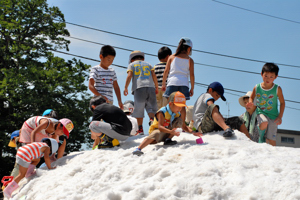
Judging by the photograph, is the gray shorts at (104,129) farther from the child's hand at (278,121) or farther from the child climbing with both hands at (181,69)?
the child's hand at (278,121)

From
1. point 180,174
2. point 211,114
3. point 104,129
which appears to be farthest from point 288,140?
point 180,174

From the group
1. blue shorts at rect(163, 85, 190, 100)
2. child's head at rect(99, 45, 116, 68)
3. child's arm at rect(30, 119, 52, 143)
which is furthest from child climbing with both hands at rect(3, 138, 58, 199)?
blue shorts at rect(163, 85, 190, 100)

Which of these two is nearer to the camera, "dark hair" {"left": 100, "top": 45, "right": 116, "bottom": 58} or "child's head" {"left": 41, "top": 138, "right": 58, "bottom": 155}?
"child's head" {"left": 41, "top": 138, "right": 58, "bottom": 155}

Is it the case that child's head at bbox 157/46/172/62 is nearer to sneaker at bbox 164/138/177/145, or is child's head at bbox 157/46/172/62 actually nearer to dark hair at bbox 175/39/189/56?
dark hair at bbox 175/39/189/56

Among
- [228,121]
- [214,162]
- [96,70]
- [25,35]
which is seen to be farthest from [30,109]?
[214,162]

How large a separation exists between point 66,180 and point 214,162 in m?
2.05

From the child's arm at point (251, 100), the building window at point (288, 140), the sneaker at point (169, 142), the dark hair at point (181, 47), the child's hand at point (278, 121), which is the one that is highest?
the dark hair at point (181, 47)

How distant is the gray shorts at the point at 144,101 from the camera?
22.9 feet

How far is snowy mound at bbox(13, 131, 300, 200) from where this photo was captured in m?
3.56

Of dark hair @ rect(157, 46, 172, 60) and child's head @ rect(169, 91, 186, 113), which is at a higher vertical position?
dark hair @ rect(157, 46, 172, 60)

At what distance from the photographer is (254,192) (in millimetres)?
3453

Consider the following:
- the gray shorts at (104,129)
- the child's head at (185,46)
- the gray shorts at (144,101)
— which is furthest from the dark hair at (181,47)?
the gray shorts at (104,129)

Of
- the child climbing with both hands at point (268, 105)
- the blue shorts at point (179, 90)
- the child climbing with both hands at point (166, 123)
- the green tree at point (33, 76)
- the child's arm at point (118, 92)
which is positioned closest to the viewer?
the child climbing with both hands at point (166, 123)

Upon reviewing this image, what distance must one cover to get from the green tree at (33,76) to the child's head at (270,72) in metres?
15.9
